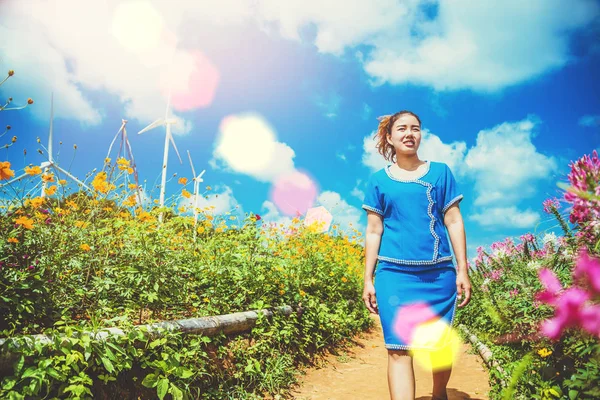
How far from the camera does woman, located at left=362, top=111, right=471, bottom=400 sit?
8.26 ft

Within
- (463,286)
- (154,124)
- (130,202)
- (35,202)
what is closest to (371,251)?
(463,286)

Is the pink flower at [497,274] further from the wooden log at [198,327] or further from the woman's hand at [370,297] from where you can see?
the woman's hand at [370,297]

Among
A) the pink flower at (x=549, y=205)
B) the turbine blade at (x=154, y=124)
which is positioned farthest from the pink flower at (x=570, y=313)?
the turbine blade at (x=154, y=124)

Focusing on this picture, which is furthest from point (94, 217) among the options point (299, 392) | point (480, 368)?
point (480, 368)

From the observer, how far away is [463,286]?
2596mm

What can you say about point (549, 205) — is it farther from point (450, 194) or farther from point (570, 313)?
point (570, 313)

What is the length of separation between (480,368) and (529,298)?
1787 mm

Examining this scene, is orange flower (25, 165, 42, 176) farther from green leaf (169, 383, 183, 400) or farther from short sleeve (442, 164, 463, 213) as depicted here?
short sleeve (442, 164, 463, 213)

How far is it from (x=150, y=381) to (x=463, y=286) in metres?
2.03

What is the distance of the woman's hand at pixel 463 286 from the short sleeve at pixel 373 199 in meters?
0.62

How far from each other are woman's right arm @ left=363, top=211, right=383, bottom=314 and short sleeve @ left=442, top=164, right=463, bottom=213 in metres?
0.42

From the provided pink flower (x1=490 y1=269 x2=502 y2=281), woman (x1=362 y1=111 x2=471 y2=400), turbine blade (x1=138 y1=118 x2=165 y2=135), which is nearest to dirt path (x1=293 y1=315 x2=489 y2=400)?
pink flower (x1=490 y1=269 x2=502 y2=281)

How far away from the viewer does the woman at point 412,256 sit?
2.52 metres

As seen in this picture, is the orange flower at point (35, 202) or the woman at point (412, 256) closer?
the woman at point (412, 256)
